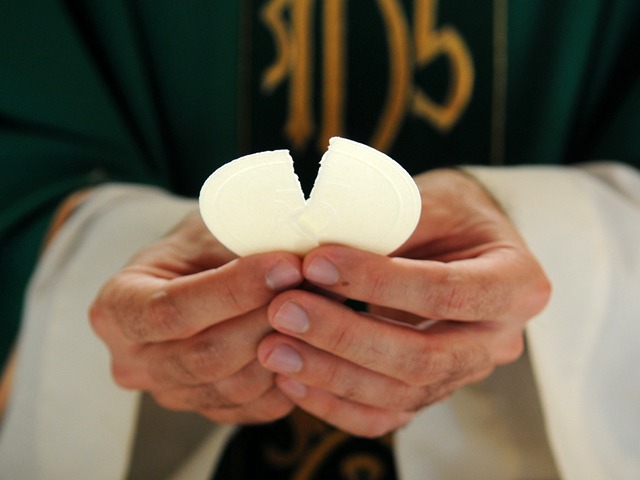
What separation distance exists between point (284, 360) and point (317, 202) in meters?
0.12

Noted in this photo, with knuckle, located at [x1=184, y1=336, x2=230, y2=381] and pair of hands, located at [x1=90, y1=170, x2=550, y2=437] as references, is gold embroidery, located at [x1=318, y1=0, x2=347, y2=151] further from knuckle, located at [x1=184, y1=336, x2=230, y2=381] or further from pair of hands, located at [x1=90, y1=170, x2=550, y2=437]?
knuckle, located at [x1=184, y1=336, x2=230, y2=381]

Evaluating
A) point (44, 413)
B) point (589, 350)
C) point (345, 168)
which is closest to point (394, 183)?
point (345, 168)

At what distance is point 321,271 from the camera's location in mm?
409

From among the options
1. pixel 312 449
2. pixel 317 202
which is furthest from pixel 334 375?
pixel 312 449

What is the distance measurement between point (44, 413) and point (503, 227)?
0.41 metres

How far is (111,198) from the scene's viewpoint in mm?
662

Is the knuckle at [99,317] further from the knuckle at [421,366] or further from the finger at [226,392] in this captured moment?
the knuckle at [421,366]

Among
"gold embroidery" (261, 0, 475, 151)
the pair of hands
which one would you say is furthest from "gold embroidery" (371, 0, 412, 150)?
the pair of hands

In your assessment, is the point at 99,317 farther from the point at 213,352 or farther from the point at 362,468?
the point at 362,468

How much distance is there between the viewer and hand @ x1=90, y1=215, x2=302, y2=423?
429mm

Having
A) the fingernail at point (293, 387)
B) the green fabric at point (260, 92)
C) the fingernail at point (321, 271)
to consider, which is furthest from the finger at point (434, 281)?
the green fabric at point (260, 92)

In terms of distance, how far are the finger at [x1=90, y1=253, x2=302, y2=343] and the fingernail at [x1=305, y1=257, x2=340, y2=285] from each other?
1 centimetres

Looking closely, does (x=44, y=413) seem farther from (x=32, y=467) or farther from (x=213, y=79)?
(x=213, y=79)

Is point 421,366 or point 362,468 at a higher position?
point 421,366
